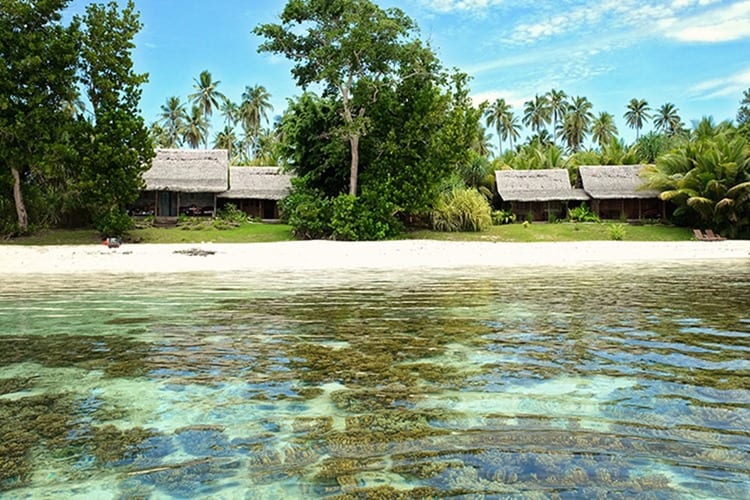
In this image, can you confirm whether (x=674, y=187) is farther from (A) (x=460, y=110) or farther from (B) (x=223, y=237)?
(B) (x=223, y=237)

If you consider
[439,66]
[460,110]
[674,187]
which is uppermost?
[439,66]

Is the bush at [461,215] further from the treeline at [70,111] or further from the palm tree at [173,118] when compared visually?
the palm tree at [173,118]

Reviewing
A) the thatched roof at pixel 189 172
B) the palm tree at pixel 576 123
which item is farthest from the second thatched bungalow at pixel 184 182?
the palm tree at pixel 576 123

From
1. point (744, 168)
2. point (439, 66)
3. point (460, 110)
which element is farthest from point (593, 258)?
point (744, 168)

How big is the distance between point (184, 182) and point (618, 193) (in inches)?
1093

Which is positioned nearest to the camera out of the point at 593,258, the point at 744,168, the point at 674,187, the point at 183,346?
the point at 183,346

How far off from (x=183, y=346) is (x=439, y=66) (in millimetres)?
23927

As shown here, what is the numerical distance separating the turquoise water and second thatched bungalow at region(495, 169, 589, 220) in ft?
97.9

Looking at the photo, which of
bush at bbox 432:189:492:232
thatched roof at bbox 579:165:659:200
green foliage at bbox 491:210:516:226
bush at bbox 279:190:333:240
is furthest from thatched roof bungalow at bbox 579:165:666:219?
bush at bbox 279:190:333:240

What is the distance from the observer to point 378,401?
12.4 ft

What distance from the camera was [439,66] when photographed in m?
26.9

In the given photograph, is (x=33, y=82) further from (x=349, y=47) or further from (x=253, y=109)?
(x=253, y=109)

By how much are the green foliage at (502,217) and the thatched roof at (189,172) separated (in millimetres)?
16686

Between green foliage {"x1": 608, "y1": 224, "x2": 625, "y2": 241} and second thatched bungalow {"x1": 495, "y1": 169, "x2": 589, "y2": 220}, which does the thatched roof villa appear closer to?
second thatched bungalow {"x1": 495, "y1": 169, "x2": 589, "y2": 220}
